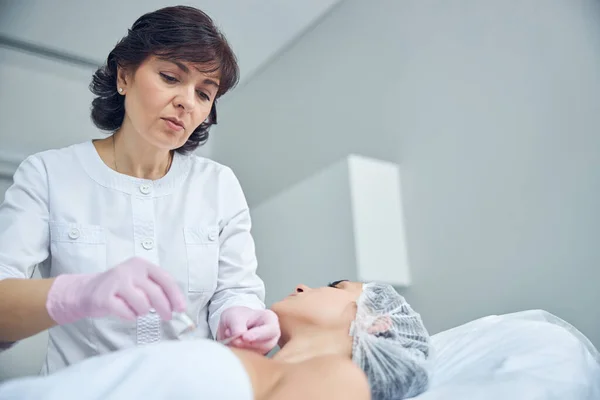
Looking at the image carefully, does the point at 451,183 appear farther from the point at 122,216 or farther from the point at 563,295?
the point at 122,216

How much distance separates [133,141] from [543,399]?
109 centimetres

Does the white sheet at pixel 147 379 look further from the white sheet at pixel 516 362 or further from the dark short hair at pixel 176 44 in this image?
the dark short hair at pixel 176 44

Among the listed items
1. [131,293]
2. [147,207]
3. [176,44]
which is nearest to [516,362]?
[131,293]

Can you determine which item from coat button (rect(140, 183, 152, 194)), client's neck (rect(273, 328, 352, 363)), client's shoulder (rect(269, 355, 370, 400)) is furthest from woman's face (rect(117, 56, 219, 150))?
client's shoulder (rect(269, 355, 370, 400))

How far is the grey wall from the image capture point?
1728mm

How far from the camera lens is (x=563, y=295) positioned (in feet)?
5.60

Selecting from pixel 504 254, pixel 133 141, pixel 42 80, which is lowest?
pixel 504 254

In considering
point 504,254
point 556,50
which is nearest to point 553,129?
point 556,50

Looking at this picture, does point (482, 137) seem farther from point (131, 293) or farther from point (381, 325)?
point (131, 293)

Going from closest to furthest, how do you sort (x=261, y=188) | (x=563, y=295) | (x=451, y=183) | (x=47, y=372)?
(x=47, y=372) → (x=563, y=295) → (x=451, y=183) → (x=261, y=188)

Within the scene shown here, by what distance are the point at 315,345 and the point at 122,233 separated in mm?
547

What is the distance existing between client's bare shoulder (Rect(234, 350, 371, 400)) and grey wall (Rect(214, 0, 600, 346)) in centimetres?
100

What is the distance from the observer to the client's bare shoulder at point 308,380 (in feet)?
2.88

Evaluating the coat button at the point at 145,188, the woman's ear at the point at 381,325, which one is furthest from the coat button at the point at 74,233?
the woman's ear at the point at 381,325
